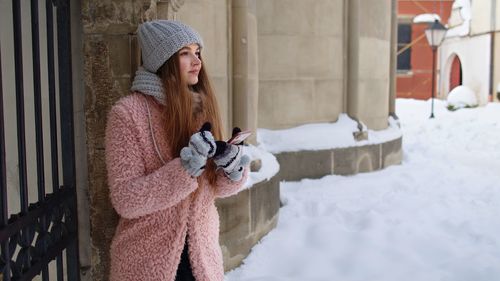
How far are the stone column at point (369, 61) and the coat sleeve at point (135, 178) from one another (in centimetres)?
628

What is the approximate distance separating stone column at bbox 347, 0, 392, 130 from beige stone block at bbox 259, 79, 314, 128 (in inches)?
32.0

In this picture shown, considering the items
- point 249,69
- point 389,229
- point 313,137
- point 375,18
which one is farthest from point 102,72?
point 375,18

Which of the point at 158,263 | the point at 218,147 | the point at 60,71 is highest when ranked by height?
the point at 60,71

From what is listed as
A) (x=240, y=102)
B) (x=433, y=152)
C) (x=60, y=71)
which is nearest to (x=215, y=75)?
(x=240, y=102)

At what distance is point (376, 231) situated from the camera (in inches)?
204

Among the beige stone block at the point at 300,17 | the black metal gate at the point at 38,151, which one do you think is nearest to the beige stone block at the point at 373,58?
the beige stone block at the point at 300,17

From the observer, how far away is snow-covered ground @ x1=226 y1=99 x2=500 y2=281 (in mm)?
4266

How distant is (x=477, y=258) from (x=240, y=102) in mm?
2424

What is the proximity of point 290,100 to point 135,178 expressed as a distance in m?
5.51

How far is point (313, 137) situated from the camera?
736 cm

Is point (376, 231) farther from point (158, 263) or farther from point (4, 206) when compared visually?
point (4, 206)

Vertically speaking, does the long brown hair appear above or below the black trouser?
above

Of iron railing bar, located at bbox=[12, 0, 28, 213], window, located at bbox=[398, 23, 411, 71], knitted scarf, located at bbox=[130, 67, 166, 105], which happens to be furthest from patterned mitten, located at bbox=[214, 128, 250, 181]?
window, located at bbox=[398, 23, 411, 71]

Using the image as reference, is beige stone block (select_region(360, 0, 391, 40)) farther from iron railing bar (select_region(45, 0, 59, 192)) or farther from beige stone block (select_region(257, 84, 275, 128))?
iron railing bar (select_region(45, 0, 59, 192))
